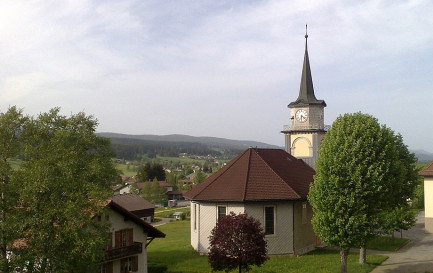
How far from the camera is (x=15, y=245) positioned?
15977mm

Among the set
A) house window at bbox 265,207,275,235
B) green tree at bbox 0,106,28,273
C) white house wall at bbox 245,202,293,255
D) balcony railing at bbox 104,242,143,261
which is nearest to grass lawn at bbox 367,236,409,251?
white house wall at bbox 245,202,293,255

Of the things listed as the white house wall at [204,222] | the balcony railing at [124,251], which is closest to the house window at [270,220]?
the white house wall at [204,222]

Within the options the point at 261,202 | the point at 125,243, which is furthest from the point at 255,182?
the point at 125,243

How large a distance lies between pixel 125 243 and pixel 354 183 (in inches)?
538

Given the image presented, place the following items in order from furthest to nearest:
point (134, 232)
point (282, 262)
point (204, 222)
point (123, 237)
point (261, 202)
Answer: point (204, 222)
point (261, 202)
point (282, 262)
point (134, 232)
point (123, 237)

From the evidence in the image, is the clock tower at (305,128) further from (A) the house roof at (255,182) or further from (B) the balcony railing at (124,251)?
(B) the balcony railing at (124,251)

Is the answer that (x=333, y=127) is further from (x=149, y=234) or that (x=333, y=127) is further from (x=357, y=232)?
(x=149, y=234)

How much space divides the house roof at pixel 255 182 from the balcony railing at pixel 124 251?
6843 millimetres

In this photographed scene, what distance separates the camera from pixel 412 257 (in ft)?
93.4

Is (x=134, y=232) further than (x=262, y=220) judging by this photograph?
No

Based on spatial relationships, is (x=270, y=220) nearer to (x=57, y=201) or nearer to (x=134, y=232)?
(x=134, y=232)

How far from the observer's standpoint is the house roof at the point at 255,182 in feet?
98.3

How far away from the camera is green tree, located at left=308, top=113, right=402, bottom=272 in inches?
904

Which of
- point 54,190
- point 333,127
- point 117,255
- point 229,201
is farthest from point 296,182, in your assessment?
point 54,190
